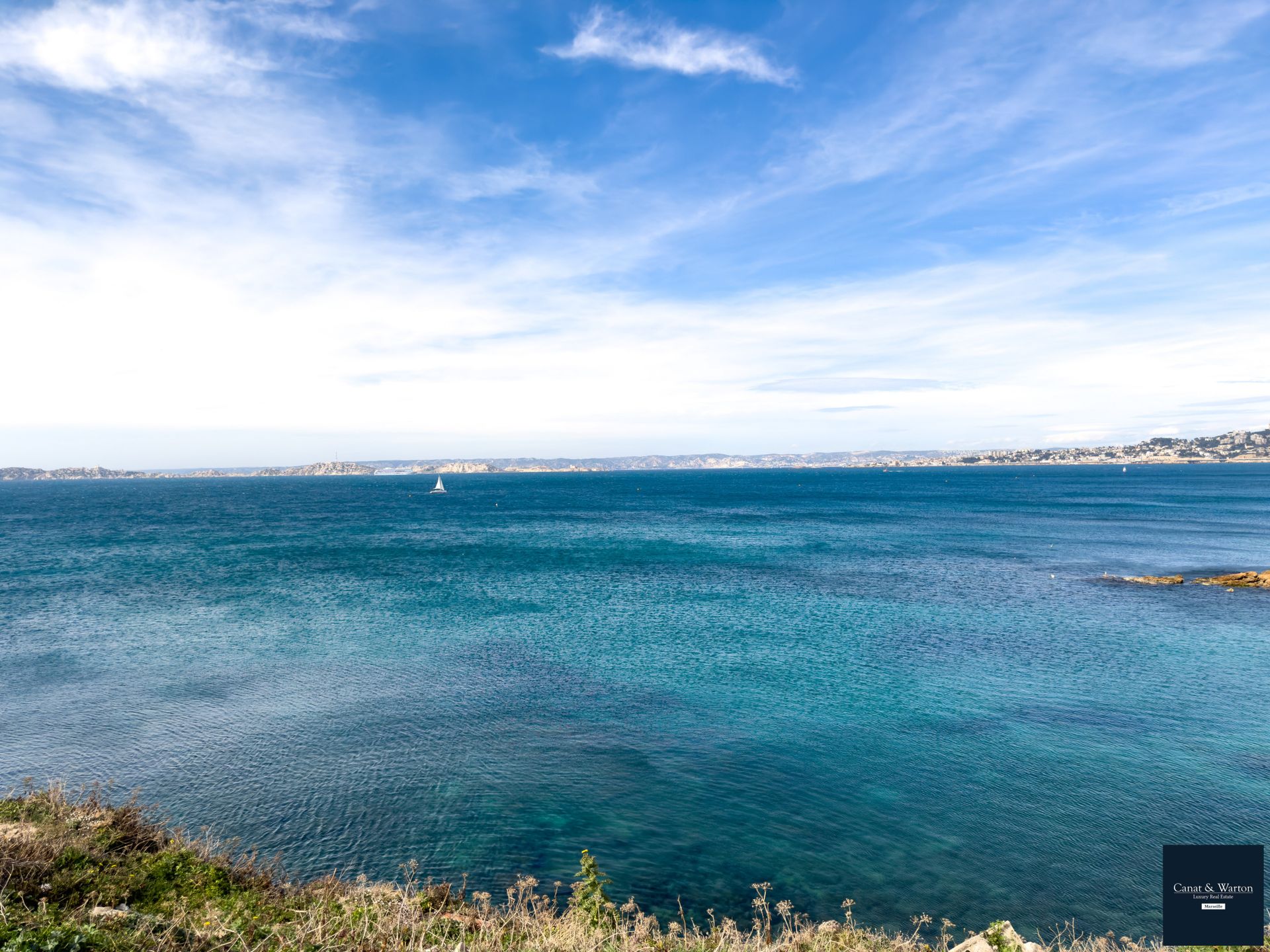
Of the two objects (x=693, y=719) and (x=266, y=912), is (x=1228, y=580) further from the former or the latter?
(x=266, y=912)

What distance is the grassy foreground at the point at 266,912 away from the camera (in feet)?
33.6

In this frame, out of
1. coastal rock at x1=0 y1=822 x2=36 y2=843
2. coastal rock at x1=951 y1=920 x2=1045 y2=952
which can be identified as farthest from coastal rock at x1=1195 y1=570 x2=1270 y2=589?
coastal rock at x1=0 y1=822 x2=36 y2=843

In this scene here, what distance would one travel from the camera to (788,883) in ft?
54.8

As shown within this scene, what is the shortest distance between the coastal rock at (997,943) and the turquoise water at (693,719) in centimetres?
407

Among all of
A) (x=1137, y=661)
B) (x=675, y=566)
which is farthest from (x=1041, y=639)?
(x=675, y=566)

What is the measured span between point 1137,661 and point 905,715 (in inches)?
617

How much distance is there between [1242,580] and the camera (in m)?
51.1

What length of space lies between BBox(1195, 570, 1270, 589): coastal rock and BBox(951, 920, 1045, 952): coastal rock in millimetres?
54094

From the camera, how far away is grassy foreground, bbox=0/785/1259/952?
10.2 m

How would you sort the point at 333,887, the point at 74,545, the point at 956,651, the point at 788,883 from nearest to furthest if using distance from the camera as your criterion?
the point at 333,887 → the point at 788,883 → the point at 956,651 → the point at 74,545

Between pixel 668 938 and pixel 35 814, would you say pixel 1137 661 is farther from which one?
pixel 35 814

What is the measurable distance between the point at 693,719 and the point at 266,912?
57.2ft

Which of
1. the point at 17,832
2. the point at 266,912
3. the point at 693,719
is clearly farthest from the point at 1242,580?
the point at 17,832

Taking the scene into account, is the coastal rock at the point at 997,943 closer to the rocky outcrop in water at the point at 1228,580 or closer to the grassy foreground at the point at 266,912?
the grassy foreground at the point at 266,912
